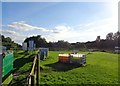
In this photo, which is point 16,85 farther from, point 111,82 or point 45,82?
point 111,82

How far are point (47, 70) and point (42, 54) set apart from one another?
244 inches

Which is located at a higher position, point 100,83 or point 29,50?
point 29,50

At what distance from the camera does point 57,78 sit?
12367 mm

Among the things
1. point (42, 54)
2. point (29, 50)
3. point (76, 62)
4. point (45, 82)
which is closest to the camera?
point (45, 82)

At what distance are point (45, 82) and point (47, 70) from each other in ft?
13.6

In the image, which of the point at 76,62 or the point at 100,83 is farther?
the point at 76,62

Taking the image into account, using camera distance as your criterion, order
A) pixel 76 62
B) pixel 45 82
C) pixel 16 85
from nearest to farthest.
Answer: pixel 16 85, pixel 45 82, pixel 76 62

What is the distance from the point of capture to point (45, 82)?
11227 mm

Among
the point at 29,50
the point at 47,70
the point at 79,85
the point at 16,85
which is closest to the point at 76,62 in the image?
the point at 47,70

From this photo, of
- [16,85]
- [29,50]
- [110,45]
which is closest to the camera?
[16,85]

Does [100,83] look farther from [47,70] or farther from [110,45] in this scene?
[110,45]

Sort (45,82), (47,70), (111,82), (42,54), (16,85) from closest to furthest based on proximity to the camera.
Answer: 1. (16,85)
2. (45,82)
3. (111,82)
4. (47,70)
5. (42,54)

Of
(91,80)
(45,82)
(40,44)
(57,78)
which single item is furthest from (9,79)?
(40,44)

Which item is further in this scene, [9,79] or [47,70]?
[47,70]
